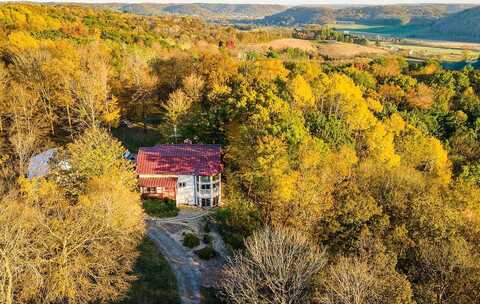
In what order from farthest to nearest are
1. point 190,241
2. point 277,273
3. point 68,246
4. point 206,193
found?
point 206,193 → point 190,241 → point 68,246 → point 277,273

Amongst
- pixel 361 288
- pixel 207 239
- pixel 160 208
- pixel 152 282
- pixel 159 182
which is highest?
pixel 361 288

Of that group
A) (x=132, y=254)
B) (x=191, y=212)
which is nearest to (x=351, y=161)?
(x=191, y=212)

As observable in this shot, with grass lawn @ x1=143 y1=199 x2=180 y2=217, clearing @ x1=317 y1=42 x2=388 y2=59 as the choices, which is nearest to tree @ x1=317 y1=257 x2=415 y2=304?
grass lawn @ x1=143 y1=199 x2=180 y2=217

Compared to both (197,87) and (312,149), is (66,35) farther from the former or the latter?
(312,149)

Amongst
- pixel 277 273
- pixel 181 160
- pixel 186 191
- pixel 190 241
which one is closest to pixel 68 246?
pixel 277 273

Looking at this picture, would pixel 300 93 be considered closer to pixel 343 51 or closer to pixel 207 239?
pixel 207 239

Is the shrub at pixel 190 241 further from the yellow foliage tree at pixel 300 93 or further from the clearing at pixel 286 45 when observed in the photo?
the clearing at pixel 286 45
